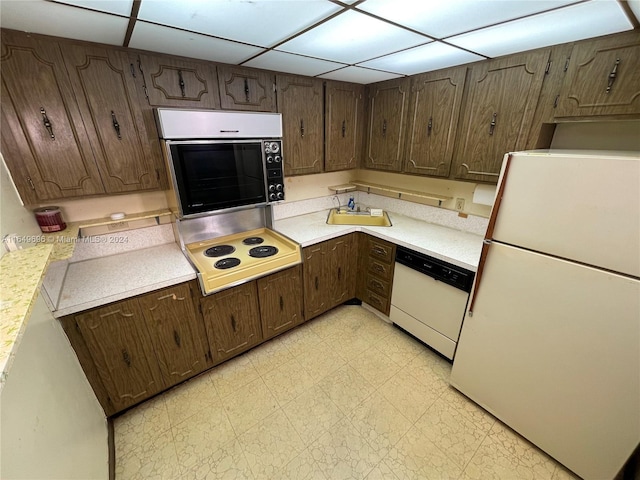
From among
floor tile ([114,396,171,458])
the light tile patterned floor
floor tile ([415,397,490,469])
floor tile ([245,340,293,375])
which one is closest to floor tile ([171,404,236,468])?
the light tile patterned floor

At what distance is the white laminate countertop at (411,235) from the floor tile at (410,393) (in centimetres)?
88

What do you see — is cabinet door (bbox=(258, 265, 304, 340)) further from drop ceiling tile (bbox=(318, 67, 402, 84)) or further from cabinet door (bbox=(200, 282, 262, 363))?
drop ceiling tile (bbox=(318, 67, 402, 84))

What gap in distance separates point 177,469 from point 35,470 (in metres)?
0.85

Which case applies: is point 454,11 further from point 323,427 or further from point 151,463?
point 151,463

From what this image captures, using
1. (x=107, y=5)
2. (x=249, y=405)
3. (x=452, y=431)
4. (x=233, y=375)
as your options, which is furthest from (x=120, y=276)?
(x=452, y=431)

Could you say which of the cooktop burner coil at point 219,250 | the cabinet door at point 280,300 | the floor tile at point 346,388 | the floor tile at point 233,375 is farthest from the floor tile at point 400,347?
the cooktop burner coil at point 219,250

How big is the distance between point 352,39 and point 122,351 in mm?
2062

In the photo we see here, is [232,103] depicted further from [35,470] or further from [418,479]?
[418,479]

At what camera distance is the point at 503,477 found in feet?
4.39

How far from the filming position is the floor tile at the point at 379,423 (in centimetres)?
149

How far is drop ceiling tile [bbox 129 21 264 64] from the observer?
1.18 metres

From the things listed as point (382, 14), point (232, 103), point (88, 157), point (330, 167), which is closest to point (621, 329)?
point (382, 14)

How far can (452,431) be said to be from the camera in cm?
154

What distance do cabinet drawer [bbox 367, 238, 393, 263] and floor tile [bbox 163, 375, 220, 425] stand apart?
1582 millimetres
